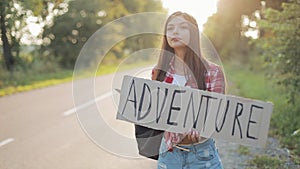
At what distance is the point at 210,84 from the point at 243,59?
35.3m

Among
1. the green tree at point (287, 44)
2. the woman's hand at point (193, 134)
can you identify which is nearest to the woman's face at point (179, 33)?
the woman's hand at point (193, 134)

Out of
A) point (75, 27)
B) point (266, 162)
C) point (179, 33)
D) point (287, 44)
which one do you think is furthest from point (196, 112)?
point (75, 27)

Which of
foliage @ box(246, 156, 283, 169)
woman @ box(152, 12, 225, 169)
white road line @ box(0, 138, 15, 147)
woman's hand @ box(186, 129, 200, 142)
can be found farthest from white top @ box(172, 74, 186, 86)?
white road line @ box(0, 138, 15, 147)

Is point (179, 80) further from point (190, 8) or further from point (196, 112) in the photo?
point (190, 8)

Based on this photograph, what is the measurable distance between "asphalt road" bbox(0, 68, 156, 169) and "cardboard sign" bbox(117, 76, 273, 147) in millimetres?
225

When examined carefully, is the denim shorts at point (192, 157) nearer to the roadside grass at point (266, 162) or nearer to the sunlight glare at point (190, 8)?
the sunlight glare at point (190, 8)

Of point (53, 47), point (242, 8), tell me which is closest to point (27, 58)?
point (53, 47)

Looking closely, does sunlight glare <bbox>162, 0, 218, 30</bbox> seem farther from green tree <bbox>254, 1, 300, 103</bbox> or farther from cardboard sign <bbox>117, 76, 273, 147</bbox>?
green tree <bbox>254, 1, 300, 103</bbox>

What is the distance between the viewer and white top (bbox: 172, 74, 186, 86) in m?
2.45

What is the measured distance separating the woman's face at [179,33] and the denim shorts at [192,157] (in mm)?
575

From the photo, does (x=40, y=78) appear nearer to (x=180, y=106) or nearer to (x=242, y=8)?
(x=242, y=8)

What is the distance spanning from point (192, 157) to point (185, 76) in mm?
462

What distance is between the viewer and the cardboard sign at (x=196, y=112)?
234 centimetres

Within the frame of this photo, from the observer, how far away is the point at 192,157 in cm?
246
